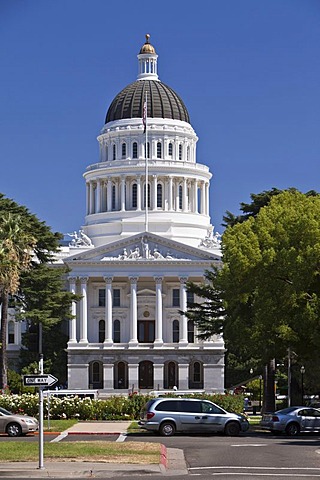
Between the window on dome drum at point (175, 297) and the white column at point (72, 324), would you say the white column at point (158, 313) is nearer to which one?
→ the window on dome drum at point (175, 297)

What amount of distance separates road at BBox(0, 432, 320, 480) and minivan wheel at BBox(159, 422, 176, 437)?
0.91ft

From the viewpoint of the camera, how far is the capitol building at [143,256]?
383 feet

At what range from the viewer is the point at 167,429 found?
45375mm

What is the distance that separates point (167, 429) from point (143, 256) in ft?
242

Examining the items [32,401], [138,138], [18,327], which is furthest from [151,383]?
[32,401]

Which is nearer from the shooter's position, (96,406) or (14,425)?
(14,425)

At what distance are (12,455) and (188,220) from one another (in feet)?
329

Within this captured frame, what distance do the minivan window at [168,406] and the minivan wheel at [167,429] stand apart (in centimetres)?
52

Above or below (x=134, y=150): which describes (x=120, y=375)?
below

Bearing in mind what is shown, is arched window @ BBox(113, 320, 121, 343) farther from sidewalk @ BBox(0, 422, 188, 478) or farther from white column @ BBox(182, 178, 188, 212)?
sidewalk @ BBox(0, 422, 188, 478)

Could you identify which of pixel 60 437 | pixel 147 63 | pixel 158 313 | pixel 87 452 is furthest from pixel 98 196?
pixel 87 452

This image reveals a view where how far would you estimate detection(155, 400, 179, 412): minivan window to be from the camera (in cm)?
4528

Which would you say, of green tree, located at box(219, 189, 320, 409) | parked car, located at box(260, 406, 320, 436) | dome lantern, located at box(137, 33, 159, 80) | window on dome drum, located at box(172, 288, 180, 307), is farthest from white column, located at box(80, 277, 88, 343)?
parked car, located at box(260, 406, 320, 436)

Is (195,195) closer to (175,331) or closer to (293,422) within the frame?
(175,331)
